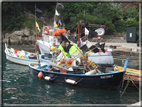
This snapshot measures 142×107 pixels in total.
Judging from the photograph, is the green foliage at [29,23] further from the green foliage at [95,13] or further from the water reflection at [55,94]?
the water reflection at [55,94]

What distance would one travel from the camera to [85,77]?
50.1 feet

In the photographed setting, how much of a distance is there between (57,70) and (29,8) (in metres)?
41.2

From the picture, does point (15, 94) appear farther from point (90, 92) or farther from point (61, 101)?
point (90, 92)

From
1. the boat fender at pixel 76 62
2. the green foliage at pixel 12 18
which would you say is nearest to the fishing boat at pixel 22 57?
the boat fender at pixel 76 62

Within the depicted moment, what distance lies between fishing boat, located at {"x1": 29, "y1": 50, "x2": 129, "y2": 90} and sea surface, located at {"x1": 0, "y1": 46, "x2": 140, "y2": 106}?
1.53ft

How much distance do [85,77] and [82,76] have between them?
0.28 m

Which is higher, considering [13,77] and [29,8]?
[29,8]

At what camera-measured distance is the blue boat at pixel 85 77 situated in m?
14.7

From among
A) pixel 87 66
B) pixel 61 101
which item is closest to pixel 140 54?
pixel 87 66

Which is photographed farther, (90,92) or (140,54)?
(140,54)

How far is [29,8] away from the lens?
53.5 m

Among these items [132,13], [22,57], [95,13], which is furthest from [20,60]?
[132,13]

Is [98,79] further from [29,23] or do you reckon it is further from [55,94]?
[29,23]

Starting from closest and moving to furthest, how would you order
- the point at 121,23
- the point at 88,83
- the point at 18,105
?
the point at 18,105 → the point at 88,83 → the point at 121,23
